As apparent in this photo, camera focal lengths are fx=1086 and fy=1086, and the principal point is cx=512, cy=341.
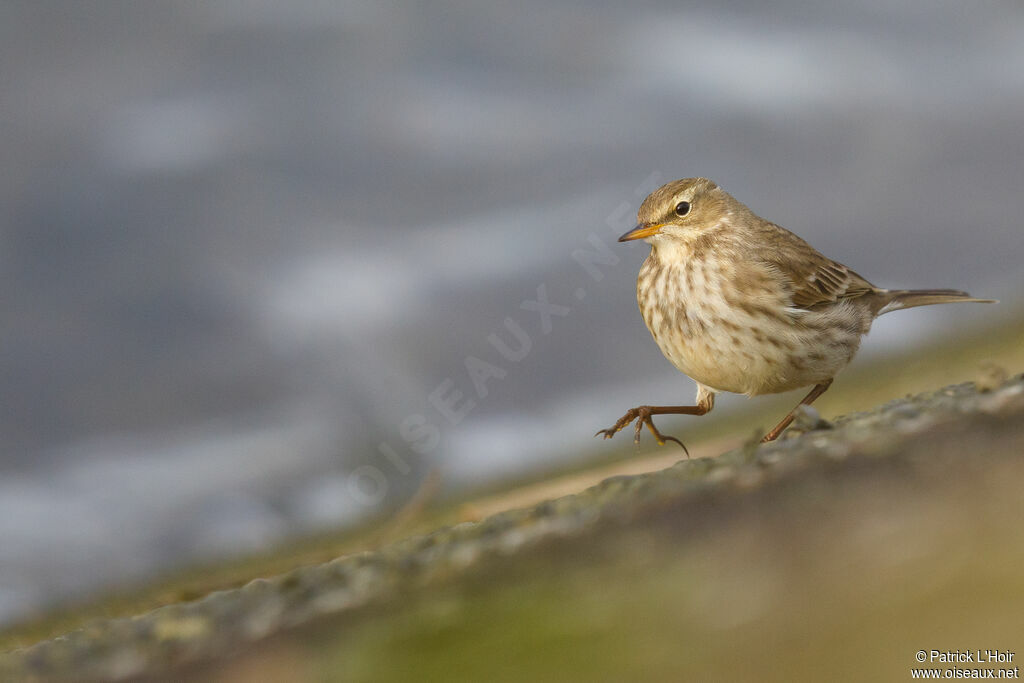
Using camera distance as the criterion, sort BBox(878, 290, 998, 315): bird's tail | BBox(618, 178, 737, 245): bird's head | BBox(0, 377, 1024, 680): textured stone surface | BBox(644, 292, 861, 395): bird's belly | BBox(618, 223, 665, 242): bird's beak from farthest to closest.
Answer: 1. BBox(878, 290, 998, 315): bird's tail
2. BBox(618, 178, 737, 245): bird's head
3. BBox(618, 223, 665, 242): bird's beak
4. BBox(644, 292, 861, 395): bird's belly
5. BBox(0, 377, 1024, 680): textured stone surface

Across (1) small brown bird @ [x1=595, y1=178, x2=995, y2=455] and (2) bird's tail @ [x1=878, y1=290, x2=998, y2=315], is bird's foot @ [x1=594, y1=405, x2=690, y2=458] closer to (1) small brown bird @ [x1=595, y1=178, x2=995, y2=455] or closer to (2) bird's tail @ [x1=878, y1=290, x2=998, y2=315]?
(1) small brown bird @ [x1=595, y1=178, x2=995, y2=455]

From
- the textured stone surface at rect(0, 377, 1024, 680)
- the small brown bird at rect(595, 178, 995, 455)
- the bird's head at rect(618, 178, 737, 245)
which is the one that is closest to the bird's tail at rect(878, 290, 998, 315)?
the small brown bird at rect(595, 178, 995, 455)

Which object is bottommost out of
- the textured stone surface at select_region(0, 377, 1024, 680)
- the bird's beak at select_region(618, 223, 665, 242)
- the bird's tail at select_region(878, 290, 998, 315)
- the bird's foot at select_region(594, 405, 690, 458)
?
the textured stone surface at select_region(0, 377, 1024, 680)

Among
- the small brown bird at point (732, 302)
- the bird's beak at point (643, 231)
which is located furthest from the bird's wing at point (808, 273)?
the bird's beak at point (643, 231)

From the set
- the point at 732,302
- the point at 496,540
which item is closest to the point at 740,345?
the point at 732,302

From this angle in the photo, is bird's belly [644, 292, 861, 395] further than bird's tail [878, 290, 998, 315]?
No

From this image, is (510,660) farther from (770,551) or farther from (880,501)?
(880,501)

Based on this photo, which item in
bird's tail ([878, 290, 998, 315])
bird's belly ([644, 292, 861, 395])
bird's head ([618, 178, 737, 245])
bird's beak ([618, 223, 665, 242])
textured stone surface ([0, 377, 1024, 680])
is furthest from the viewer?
bird's tail ([878, 290, 998, 315])

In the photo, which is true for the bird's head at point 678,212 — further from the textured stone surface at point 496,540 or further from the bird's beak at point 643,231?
the textured stone surface at point 496,540
